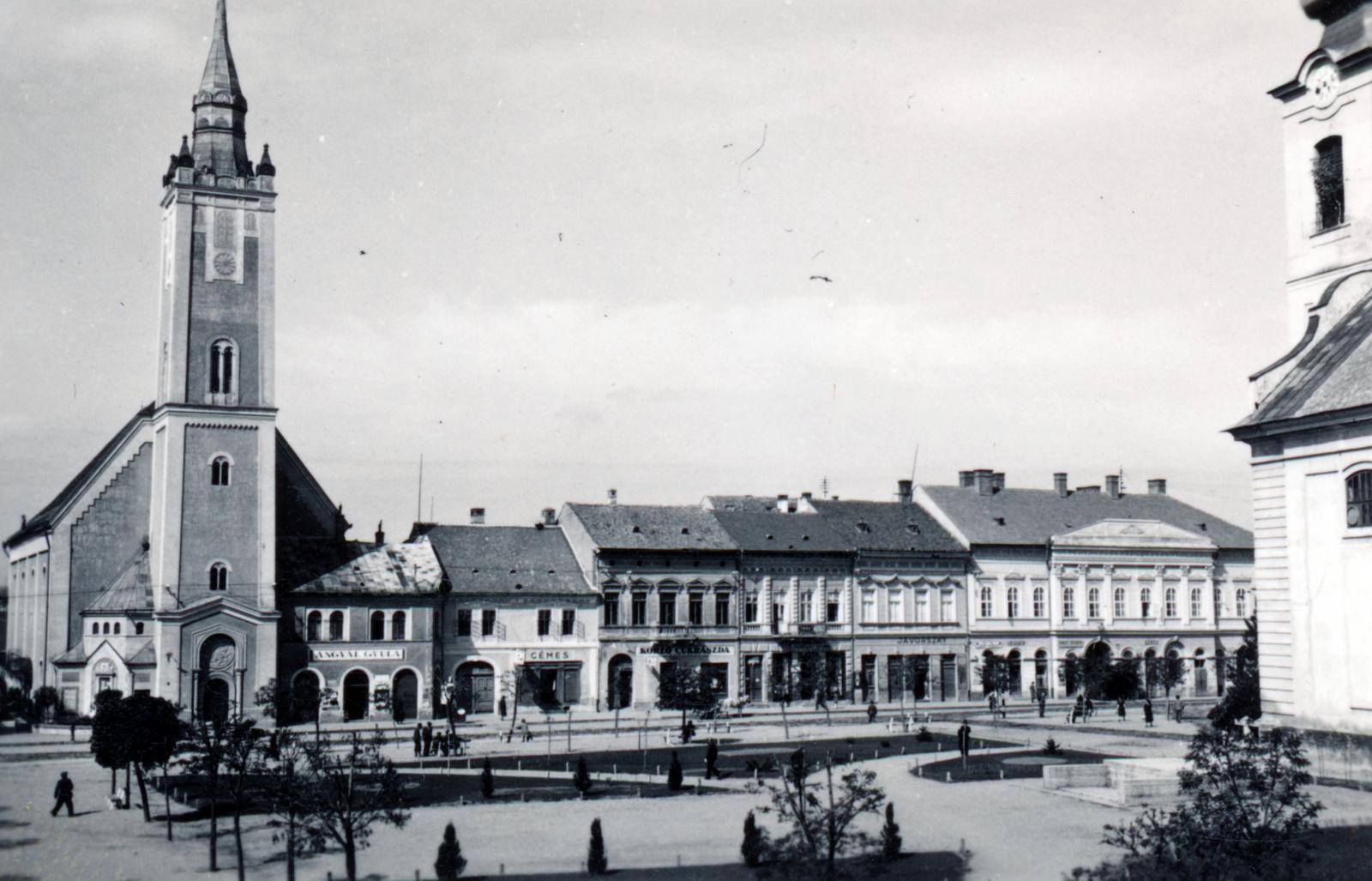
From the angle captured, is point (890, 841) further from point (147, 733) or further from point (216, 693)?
point (216, 693)

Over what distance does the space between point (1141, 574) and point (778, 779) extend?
42.7 m

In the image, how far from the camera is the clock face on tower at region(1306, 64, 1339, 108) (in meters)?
37.5

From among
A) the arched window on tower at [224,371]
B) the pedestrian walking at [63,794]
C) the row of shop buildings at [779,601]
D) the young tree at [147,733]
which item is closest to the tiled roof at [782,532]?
the row of shop buildings at [779,601]

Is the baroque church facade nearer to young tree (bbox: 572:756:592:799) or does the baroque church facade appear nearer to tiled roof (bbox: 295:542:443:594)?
tiled roof (bbox: 295:542:443:594)

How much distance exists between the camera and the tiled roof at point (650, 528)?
6462 cm

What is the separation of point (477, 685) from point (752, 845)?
37833mm

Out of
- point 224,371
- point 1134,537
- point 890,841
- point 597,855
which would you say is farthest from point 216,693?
point 1134,537

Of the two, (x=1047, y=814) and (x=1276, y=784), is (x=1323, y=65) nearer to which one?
(x=1047, y=814)

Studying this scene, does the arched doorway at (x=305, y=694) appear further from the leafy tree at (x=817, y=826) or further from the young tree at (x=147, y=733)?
the leafy tree at (x=817, y=826)

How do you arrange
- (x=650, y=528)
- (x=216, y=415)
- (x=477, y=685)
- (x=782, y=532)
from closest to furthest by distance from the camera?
(x=216, y=415) < (x=477, y=685) < (x=650, y=528) < (x=782, y=532)

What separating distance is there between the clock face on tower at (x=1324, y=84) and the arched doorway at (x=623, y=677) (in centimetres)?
3775

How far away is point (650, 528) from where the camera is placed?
2596 inches

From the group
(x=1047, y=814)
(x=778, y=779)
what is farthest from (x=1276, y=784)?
(x=778, y=779)

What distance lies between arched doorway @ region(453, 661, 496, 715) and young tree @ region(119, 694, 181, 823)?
97.0ft
